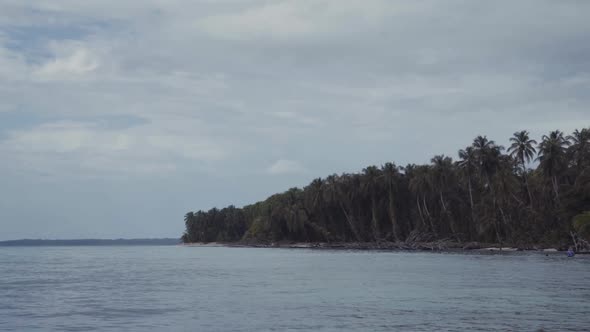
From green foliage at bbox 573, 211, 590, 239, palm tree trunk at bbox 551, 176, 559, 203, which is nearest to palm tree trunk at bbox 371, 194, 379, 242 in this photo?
palm tree trunk at bbox 551, 176, 559, 203

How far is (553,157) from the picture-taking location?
89.2 meters

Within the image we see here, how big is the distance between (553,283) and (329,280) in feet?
50.1

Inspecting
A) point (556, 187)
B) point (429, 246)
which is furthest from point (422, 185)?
point (556, 187)

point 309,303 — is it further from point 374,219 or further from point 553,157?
point 374,219

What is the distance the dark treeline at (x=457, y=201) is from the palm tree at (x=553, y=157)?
14 cm

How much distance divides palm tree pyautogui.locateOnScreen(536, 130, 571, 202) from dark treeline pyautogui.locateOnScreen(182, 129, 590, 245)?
14 cm

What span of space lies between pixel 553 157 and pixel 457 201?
118 ft

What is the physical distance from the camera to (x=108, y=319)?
2731 centimetres

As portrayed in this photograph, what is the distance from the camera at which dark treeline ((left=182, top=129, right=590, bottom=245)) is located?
300ft

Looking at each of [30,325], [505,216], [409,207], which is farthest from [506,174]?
[30,325]

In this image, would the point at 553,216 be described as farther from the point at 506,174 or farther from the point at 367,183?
the point at 367,183

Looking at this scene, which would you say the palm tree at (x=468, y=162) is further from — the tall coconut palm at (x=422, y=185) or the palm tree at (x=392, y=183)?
the palm tree at (x=392, y=183)

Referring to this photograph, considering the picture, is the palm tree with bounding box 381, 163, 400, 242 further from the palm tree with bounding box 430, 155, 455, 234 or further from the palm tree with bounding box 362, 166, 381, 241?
the palm tree with bounding box 430, 155, 455, 234

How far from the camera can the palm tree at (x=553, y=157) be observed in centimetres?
8938
